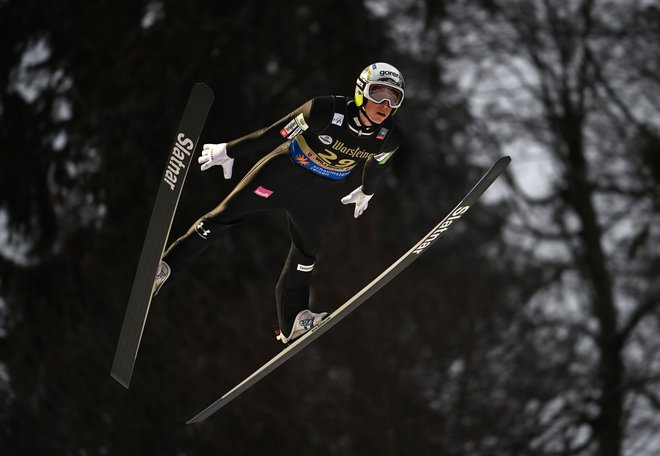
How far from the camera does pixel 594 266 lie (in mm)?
23047

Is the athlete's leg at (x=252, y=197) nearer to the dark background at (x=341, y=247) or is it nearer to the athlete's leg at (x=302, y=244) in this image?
the athlete's leg at (x=302, y=244)

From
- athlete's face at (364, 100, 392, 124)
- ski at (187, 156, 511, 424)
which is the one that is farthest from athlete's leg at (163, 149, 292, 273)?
ski at (187, 156, 511, 424)

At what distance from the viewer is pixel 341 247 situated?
1762cm

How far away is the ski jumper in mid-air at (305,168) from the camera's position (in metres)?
4.79

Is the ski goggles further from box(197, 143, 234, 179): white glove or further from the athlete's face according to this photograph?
box(197, 143, 234, 179): white glove

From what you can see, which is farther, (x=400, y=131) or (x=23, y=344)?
(x=23, y=344)

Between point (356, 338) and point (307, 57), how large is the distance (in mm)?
5471

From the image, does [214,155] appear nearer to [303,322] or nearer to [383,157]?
[383,157]

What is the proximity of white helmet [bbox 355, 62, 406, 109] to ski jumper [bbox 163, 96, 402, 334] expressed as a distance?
0.50 ft

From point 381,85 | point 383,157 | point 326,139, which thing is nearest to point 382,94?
point 381,85

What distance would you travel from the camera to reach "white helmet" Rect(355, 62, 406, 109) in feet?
15.3

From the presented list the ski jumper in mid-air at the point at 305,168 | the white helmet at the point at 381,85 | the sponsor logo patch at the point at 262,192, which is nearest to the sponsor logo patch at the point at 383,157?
the ski jumper in mid-air at the point at 305,168

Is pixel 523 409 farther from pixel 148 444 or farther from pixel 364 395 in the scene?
pixel 148 444

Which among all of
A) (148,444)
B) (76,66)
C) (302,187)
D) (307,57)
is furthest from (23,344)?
(302,187)
